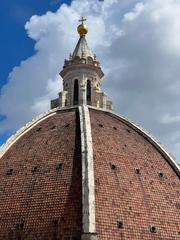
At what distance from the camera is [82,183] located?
25.1 metres

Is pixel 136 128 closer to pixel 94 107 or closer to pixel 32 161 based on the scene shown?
pixel 94 107

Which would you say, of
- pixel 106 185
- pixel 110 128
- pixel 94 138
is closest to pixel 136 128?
pixel 110 128

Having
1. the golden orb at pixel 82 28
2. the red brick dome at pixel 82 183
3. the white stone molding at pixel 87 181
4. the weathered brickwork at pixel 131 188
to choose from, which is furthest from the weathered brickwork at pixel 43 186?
the golden orb at pixel 82 28

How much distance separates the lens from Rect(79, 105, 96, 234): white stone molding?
23234mm

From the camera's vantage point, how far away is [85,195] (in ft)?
80.0

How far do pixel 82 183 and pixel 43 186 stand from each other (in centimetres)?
204

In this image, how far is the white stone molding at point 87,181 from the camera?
23.2 metres

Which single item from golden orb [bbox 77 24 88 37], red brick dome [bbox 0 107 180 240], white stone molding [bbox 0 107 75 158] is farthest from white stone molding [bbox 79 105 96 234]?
golden orb [bbox 77 24 88 37]

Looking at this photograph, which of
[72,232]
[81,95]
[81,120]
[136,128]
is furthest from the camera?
[81,95]

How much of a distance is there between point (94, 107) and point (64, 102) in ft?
8.51

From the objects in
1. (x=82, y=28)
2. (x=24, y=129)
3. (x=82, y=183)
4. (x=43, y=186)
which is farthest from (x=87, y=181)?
(x=82, y=28)

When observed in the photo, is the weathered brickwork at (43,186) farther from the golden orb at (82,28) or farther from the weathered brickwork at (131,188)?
the golden orb at (82,28)

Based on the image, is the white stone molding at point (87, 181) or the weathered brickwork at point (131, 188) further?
the weathered brickwork at point (131, 188)

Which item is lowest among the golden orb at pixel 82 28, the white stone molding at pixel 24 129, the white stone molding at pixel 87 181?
the white stone molding at pixel 87 181
